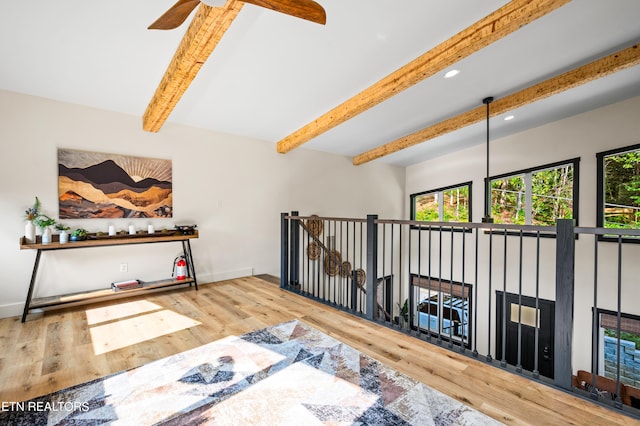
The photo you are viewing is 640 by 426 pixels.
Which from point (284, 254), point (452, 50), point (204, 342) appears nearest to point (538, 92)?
point (452, 50)

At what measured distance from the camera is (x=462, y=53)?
2.80 m

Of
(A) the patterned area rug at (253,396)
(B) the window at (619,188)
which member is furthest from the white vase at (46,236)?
(B) the window at (619,188)

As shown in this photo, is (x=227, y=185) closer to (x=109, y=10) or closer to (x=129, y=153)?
(x=129, y=153)

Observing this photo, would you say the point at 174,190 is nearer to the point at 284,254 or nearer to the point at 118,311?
the point at 118,311

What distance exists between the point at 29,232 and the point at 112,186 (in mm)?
957

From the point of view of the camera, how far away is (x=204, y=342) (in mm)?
2471

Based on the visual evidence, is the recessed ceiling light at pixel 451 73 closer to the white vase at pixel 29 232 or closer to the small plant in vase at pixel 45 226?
the small plant in vase at pixel 45 226

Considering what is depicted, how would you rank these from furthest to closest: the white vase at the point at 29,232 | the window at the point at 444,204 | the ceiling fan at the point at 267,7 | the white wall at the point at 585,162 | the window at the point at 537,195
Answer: the window at the point at 444,204 < the window at the point at 537,195 < the white wall at the point at 585,162 < the white vase at the point at 29,232 < the ceiling fan at the point at 267,7

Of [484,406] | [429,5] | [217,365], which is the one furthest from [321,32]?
[484,406]

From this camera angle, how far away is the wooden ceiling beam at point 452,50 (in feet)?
7.78

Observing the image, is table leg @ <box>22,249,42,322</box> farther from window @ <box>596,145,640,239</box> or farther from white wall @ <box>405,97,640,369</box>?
window @ <box>596,145,640,239</box>

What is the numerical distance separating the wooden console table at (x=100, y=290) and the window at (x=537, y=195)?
251 inches

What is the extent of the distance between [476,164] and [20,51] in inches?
Answer: 298

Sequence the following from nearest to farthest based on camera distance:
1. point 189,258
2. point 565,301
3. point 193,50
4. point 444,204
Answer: point 565,301 → point 193,50 → point 189,258 → point 444,204
